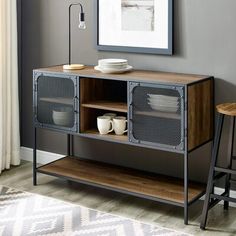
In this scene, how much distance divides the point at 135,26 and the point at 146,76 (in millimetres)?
435

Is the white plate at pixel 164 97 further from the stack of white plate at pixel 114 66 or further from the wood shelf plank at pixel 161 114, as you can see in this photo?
the stack of white plate at pixel 114 66

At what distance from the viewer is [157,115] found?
3.07m

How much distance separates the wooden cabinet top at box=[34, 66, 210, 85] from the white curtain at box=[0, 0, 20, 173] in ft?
1.77

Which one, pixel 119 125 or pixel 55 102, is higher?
pixel 55 102

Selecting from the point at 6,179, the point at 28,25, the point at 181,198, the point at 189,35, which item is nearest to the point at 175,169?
the point at 181,198

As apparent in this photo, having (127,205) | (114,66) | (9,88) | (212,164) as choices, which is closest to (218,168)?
(212,164)

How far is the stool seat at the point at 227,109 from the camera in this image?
283cm

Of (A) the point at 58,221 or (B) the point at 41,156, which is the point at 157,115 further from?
(B) the point at 41,156

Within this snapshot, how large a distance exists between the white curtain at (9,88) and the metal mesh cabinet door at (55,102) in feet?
1.52

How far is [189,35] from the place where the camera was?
3.29 meters

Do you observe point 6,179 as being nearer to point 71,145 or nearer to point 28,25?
point 71,145

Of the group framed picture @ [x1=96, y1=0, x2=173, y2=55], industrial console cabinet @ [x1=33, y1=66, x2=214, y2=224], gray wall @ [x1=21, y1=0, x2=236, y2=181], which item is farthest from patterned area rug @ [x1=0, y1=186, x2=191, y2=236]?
framed picture @ [x1=96, y1=0, x2=173, y2=55]

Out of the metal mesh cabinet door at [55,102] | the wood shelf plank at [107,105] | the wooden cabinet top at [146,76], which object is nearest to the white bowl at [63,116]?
the metal mesh cabinet door at [55,102]

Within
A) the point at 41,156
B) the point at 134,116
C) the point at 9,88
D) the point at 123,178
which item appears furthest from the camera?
the point at 41,156
